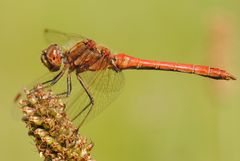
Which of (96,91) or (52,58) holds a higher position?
(52,58)

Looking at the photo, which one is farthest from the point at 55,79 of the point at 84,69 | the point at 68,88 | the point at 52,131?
the point at 52,131

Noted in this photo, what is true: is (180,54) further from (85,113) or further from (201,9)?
(85,113)

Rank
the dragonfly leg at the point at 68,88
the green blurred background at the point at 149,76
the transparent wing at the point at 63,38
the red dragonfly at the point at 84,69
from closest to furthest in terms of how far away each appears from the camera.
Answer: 1. the dragonfly leg at the point at 68,88
2. the red dragonfly at the point at 84,69
3. the transparent wing at the point at 63,38
4. the green blurred background at the point at 149,76

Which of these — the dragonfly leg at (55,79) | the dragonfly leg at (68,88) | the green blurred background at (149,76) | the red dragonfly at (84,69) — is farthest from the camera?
the green blurred background at (149,76)

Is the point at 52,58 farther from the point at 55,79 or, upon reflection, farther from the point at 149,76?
the point at 149,76

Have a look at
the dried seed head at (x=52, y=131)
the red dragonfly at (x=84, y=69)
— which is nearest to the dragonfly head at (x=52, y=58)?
the red dragonfly at (x=84, y=69)

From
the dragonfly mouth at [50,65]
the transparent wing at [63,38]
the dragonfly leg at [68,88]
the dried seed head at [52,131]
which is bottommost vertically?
the dried seed head at [52,131]

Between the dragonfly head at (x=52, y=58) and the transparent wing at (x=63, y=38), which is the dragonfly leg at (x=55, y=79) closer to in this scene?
the dragonfly head at (x=52, y=58)
